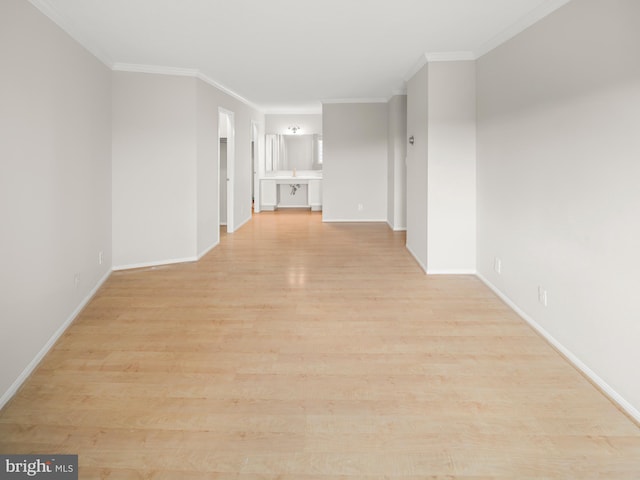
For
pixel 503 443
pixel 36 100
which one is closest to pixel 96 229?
pixel 36 100

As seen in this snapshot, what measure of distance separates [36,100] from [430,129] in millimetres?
3758

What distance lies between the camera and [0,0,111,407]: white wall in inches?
108

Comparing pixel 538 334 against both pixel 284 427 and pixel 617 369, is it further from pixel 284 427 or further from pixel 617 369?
pixel 284 427

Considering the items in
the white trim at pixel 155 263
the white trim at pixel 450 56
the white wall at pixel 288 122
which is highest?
the white wall at pixel 288 122

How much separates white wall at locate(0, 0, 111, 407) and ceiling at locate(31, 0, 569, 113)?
0.38 m

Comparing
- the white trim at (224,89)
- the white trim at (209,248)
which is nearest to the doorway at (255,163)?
the white trim at (224,89)

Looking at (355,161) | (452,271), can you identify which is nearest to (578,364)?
(452,271)

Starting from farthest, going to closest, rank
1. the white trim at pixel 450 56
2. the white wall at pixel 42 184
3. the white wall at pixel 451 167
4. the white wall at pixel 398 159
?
the white wall at pixel 398 159 < the white wall at pixel 451 167 < the white trim at pixel 450 56 < the white wall at pixel 42 184

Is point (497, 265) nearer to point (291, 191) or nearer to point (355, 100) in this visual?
point (355, 100)

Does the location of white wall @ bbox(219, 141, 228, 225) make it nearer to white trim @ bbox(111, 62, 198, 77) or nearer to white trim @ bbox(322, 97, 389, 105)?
white trim @ bbox(322, 97, 389, 105)

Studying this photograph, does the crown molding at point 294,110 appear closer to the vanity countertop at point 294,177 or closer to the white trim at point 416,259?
the vanity countertop at point 294,177

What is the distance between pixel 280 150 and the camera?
1216 centimetres

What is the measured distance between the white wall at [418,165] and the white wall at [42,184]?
3.57 metres

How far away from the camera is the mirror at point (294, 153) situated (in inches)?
475
